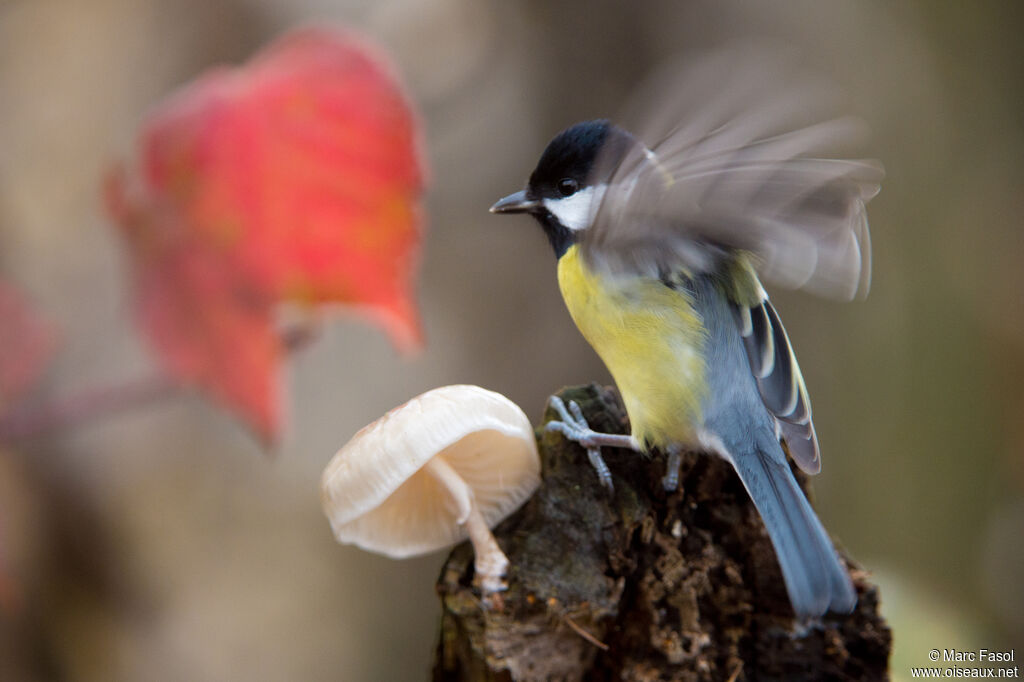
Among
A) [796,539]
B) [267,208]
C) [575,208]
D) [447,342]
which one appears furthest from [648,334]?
[447,342]

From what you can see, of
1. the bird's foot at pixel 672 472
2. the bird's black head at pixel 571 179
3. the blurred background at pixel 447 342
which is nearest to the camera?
the bird's foot at pixel 672 472

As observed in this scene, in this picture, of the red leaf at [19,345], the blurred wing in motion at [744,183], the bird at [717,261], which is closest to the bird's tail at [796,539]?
the bird at [717,261]

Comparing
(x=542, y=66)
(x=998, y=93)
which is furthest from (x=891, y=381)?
(x=542, y=66)

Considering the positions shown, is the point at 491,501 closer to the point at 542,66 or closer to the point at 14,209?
the point at 14,209

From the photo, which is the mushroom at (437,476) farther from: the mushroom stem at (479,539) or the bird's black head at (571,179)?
the bird's black head at (571,179)

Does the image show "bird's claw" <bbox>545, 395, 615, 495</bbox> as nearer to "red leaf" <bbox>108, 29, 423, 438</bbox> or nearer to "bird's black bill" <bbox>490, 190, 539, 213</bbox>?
"bird's black bill" <bbox>490, 190, 539, 213</bbox>

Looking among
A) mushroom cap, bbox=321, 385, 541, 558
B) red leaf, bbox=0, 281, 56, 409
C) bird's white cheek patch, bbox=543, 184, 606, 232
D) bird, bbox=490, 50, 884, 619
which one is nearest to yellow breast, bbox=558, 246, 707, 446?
bird, bbox=490, 50, 884, 619
